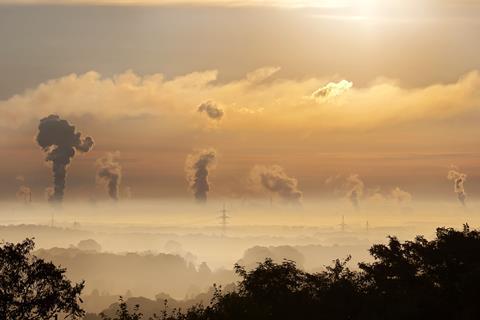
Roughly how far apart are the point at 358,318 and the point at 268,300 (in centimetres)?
1703

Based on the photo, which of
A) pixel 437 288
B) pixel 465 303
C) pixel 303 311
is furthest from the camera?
pixel 303 311

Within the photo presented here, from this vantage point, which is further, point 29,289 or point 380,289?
point 380,289

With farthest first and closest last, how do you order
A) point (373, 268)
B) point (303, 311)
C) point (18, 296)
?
point (373, 268)
point (303, 311)
point (18, 296)

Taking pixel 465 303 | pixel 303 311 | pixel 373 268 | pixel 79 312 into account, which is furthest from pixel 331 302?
Answer: pixel 79 312

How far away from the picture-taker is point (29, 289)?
269 ft

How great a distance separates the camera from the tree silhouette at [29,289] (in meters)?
79.5

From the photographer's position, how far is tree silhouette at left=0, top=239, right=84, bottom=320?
261 feet

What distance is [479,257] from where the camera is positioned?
9988cm

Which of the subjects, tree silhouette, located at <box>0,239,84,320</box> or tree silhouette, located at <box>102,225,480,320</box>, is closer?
tree silhouette, located at <box>0,239,84,320</box>

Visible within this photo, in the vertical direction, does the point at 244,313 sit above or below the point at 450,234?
below

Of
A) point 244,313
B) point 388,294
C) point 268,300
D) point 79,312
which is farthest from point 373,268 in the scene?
point 79,312

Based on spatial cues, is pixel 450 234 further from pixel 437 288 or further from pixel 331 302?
pixel 331 302

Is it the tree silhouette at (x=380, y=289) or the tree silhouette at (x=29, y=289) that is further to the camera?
the tree silhouette at (x=380, y=289)

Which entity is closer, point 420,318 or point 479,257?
point 420,318
